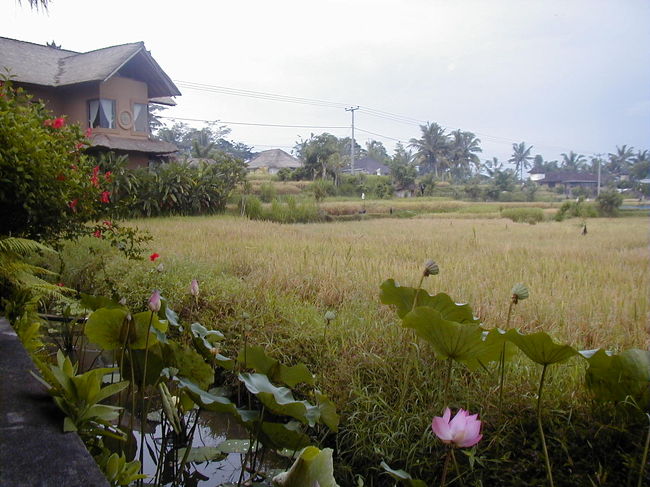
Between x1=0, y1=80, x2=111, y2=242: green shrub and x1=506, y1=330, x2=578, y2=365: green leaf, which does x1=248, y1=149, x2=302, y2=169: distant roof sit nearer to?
x1=0, y1=80, x2=111, y2=242: green shrub


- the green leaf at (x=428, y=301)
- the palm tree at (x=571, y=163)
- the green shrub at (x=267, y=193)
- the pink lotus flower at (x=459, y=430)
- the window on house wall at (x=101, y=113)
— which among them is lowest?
the pink lotus flower at (x=459, y=430)

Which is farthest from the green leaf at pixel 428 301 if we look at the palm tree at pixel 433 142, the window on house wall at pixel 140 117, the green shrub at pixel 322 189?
the green shrub at pixel 322 189

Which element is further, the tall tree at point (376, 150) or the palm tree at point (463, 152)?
the tall tree at point (376, 150)

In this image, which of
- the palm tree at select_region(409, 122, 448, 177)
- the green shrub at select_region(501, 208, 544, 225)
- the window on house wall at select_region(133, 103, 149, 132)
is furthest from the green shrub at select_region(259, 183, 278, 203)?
the green shrub at select_region(501, 208, 544, 225)

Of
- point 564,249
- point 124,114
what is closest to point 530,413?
point 564,249

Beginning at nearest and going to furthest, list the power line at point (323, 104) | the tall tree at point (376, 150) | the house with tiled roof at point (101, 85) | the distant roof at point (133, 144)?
1. the power line at point (323, 104)
2. the house with tiled roof at point (101, 85)
3. the distant roof at point (133, 144)
4. the tall tree at point (376, 150)

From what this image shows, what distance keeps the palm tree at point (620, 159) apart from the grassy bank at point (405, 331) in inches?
15.4

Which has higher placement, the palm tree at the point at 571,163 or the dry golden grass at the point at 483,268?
the palm tree at the point at 571,163

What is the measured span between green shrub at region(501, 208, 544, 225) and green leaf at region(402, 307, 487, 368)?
4.16 metres

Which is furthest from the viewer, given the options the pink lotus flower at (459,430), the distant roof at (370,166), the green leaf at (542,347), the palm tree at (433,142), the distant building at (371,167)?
the distant roof at (370,166)

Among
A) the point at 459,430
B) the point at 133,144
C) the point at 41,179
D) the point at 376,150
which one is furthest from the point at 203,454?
the point at 376,150

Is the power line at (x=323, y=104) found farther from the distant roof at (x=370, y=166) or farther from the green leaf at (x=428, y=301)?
the distant roof at (x=370, y=166)

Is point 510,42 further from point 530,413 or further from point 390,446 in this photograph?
point 390,446

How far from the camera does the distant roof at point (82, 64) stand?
16.6 ft
